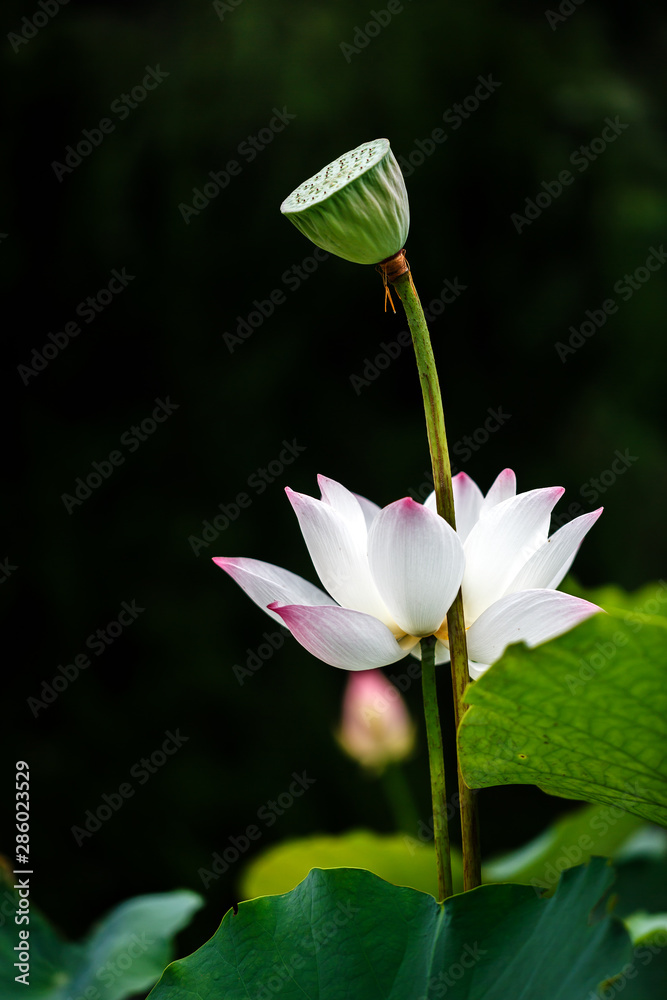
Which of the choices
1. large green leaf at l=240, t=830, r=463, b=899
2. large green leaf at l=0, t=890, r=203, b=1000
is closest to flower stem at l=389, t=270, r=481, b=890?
large green leaf at l=0, t=890, r=203, b=1000

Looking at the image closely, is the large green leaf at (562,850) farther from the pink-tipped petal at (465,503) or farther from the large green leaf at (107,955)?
the pink-tipped petal at (465,503)

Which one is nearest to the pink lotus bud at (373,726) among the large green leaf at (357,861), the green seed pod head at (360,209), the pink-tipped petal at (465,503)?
the large green leaf at (357,861)

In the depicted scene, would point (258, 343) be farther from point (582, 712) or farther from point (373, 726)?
point (582, 712)

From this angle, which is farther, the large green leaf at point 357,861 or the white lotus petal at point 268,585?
the large green leaf at point 357,861

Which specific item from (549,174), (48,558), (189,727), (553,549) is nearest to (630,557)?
(549,174)

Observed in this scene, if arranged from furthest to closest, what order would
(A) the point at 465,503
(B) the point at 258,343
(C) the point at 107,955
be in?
(B) the point at 258,343 < (C) the point at 107,955 < (A) the point at 465,503

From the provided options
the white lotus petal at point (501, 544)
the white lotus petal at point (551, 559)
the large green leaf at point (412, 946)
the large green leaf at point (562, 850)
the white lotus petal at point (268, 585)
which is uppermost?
the white lotus petal at point (268, 585)

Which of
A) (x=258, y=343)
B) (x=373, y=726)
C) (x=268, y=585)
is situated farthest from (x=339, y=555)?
(x=258, y=343)

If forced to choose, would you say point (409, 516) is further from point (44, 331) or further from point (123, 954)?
point (44, 331)
